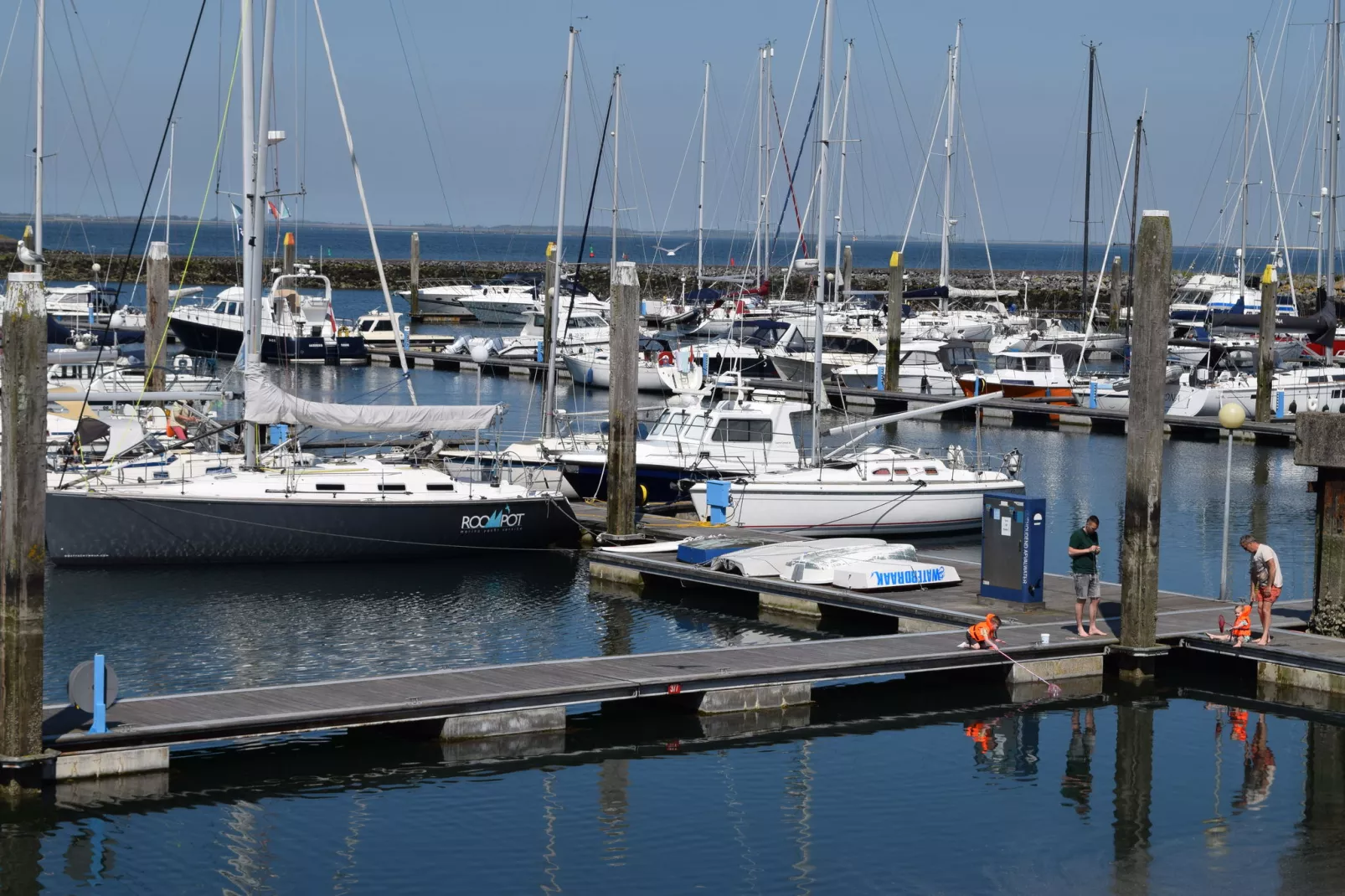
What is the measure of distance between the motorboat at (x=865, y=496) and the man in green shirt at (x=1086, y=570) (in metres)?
8.58

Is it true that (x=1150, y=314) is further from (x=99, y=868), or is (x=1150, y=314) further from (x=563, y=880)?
(x=99, y=868)

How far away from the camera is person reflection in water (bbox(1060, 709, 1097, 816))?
17516 mm

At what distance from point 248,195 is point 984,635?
1509 centimetres

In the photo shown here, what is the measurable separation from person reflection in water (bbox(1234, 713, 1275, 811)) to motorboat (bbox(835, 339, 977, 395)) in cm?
3749

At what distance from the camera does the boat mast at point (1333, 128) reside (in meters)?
53.7

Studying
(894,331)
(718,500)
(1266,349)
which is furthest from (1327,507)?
(894,331)

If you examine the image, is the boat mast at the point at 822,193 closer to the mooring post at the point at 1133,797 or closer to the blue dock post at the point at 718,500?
the blue dock post at the point at 718,500

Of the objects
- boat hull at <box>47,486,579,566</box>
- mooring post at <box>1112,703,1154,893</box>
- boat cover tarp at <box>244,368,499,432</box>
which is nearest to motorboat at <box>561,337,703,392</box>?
boat cover tarp at <box>244,368,499,432</box>

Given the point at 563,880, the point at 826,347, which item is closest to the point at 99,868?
the point at 563,880

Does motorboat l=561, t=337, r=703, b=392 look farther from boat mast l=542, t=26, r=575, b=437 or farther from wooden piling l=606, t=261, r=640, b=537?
wooden piling l=606, t=261, r=640, b=537

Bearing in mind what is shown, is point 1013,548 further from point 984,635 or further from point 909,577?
point 984,635

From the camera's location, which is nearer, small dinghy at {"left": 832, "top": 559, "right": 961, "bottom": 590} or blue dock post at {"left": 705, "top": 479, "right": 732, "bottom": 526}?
small dinghy at {"left": 832, "top": 559, "right": 961, "bottom": 590}

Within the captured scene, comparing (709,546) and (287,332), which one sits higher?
(287,332)

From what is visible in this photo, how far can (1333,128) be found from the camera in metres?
55.8
